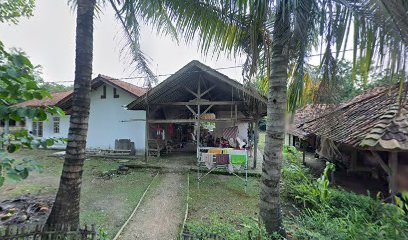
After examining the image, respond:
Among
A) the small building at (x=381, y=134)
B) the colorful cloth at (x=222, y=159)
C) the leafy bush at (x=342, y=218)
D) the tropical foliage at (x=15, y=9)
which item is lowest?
the leafy bush at (x=342, y=218)

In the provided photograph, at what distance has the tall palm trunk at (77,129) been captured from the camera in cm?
343

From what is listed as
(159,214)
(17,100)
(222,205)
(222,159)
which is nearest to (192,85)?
(222,159)

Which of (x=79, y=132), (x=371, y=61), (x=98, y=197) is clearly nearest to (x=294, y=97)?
(x=371, y=61)

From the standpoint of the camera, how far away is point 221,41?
3.71 m

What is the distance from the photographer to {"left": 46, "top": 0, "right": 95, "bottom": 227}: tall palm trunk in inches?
135

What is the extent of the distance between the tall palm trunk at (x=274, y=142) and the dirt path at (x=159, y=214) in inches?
85.5

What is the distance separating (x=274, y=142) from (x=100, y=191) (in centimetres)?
630

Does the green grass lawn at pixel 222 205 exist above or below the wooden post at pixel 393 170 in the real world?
below

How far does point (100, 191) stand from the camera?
6.96 m

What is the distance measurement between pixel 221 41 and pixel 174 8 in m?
1.09

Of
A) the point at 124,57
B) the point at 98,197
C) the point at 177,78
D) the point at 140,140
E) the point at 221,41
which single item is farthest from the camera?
the point at 140,140

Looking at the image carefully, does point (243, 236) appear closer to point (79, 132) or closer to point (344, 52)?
point (344, 52)

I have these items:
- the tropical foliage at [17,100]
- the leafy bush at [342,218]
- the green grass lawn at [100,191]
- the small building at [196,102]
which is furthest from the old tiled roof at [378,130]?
the green grass lawn at [100,191]

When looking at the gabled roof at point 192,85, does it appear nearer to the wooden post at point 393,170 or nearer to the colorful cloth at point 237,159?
the colorful cloth at point 237,159
